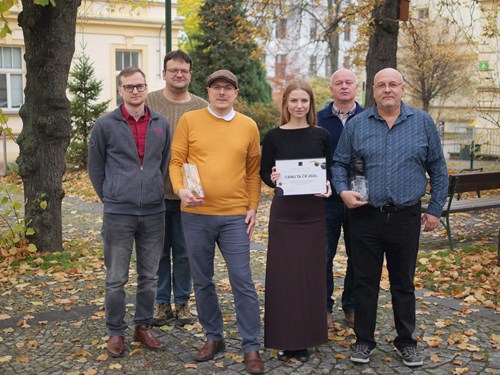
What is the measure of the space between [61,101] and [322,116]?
13.2ft

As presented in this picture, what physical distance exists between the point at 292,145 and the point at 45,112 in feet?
14.4

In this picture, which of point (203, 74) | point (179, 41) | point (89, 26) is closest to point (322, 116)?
point (203, 74)

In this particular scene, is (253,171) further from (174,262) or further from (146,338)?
(146,338)

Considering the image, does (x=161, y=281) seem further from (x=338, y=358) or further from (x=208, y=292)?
(x=338, y=358)

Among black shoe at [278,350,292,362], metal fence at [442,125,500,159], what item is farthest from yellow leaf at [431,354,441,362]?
metal fence at [442,125,500,159]

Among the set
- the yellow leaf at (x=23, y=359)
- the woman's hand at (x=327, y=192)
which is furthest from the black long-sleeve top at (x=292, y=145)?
the yellow leaf at (x=23, y=359)

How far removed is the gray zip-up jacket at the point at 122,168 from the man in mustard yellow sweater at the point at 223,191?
0.76 ft

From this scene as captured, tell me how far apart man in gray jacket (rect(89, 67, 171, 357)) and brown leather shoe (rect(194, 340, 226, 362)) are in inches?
14.9

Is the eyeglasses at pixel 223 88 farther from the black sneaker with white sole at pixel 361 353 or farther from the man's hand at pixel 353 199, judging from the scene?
the black sneaker with white sole at pixel 361 353

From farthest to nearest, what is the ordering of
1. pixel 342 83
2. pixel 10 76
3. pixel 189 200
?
pixel 10 76, pixel 342 83, pixel 189 200

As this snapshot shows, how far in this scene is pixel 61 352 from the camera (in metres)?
5.00

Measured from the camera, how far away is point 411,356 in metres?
4.73

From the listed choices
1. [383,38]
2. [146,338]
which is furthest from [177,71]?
[383,38]

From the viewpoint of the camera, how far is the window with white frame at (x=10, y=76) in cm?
2512
